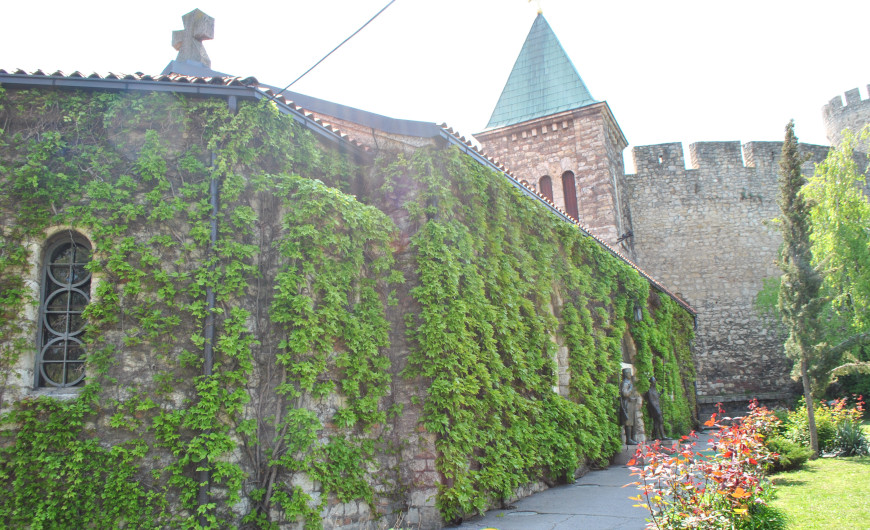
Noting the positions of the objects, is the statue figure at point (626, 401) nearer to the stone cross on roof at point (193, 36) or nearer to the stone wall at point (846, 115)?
the stone cross on roof at point (193, 36)

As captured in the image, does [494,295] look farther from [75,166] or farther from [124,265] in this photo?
[75,166]

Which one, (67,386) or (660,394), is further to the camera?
(660,394)

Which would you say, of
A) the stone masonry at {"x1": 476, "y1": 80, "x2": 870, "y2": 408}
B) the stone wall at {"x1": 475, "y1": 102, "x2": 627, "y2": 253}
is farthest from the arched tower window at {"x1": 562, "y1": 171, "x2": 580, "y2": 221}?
the stone masonry at {"x1": 476, "y1": 80, "x2": 870, "y2": 408}

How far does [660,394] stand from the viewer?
1620cm

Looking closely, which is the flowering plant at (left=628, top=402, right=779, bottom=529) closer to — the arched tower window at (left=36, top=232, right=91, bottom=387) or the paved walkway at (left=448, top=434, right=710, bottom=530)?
the paved walkway at (left=448, top=434, right=710, bottom=530)

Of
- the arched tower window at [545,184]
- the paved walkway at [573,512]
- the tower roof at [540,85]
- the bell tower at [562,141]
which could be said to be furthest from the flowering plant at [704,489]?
the tower roof at [540,85]

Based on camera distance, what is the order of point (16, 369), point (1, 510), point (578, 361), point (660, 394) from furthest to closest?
point (660, 394) < point (578, 361) < point (16, 369) < point (1, 510)

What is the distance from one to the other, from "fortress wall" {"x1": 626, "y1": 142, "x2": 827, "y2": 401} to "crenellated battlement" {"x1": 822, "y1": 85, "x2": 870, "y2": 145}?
12.9 metres

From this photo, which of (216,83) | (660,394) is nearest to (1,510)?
(216,83)

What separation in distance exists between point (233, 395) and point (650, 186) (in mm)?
24410

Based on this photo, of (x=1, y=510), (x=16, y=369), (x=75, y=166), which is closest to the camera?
(x=1, y=510)

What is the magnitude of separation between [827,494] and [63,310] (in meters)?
9.71

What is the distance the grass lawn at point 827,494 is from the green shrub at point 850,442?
1.77 feet

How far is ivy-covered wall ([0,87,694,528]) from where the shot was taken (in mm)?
5488
